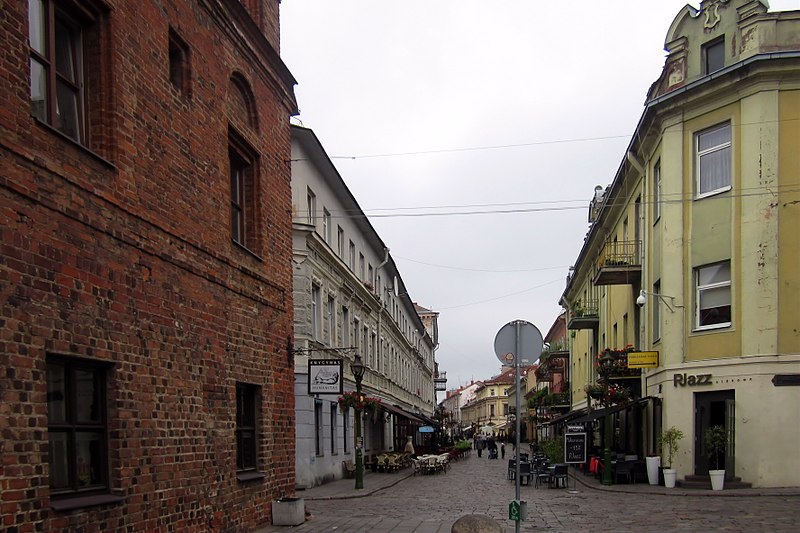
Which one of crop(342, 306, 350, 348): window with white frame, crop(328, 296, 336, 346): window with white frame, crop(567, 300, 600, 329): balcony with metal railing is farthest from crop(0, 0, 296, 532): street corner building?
crop(567, 300, 600, 329): balcony with metal railing

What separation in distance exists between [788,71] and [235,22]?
13.9m

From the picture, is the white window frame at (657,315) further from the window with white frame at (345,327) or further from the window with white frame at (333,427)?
the window with white frame at (345,327)

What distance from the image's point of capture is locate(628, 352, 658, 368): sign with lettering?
909 inches

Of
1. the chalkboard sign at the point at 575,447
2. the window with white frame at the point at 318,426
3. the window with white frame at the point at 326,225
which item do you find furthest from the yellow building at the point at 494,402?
the window with white frame at the point at 318,426

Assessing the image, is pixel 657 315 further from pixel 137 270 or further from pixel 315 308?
pixel 137 270

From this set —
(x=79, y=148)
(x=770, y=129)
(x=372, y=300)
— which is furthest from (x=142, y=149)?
(x=372, y=300)

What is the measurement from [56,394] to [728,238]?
17.2 meters

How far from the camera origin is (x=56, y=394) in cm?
771

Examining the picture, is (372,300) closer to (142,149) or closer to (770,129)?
(770,129)

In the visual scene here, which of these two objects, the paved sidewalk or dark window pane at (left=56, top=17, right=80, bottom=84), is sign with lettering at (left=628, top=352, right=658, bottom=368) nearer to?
the paved sidewalk

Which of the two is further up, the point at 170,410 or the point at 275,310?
the point at 275,310

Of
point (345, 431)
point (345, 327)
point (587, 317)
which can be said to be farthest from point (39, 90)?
point (587, 317)

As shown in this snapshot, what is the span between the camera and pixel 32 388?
6992mm

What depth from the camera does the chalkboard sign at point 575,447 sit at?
89.6 feet
